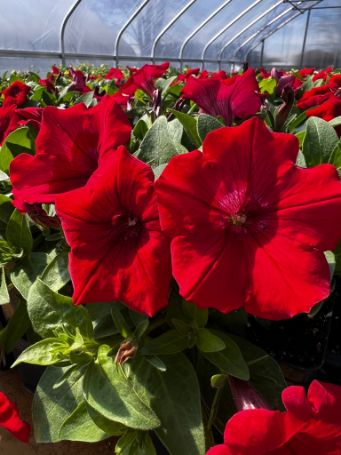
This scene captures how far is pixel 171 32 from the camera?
12.8 meters

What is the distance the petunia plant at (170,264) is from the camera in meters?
0.54

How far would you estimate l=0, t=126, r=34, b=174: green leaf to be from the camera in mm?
1014

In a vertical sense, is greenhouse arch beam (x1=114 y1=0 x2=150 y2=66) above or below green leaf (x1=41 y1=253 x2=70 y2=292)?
above

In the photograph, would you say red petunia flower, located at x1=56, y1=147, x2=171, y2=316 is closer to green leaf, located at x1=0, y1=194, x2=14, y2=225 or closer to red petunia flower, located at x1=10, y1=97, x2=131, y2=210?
red petunia flower, located at x1=10, y1=97, x2=131, y2=210

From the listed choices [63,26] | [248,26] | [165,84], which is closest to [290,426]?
[165,84]

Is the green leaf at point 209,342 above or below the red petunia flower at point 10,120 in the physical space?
below

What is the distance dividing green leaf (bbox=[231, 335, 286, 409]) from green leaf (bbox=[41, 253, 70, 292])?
351 mm

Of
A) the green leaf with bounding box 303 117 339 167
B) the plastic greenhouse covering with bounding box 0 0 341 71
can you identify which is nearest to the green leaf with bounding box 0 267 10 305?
the green leaf with bounding box 303 117 339 167

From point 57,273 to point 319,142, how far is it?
0.54 metres

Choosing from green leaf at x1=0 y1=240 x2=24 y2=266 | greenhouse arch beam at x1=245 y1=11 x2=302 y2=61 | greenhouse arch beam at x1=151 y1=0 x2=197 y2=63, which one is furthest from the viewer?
greenhouse arch beam at x1=245 y1=11 x2=302 y2=61

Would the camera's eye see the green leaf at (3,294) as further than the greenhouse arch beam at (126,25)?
No

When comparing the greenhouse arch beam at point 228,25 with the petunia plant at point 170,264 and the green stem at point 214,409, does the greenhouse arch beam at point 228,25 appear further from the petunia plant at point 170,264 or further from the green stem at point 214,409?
the green stem at point 214,409

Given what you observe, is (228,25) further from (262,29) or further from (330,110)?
(330,110)

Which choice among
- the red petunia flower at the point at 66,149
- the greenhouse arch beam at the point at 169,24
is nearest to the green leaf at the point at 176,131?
the red petunia flower at the point at 66,149
